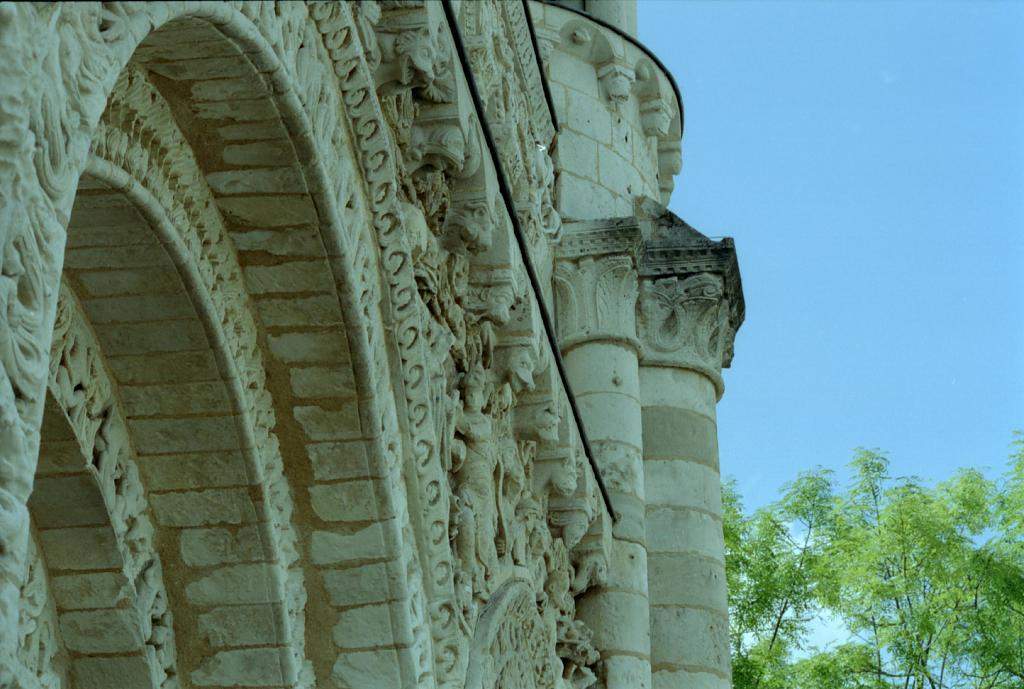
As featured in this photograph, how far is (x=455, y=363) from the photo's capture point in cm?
636

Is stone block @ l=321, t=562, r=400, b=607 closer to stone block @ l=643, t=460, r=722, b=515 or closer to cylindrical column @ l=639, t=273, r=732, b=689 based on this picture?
cylindrical column @ l=639, t=273, r=732, b=689

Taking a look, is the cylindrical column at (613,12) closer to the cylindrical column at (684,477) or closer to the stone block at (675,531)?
the cylindrical column at (684,477)

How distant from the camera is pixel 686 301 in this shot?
34.2 ft

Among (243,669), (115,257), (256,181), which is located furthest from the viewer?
(243,669)

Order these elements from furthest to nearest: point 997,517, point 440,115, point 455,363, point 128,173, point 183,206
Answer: point 997,517
point 455,363
point 440,115
point 183,206
point 128,173

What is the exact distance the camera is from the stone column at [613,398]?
30.5ft

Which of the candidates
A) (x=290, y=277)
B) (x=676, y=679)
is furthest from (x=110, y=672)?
(x=676, y=679)

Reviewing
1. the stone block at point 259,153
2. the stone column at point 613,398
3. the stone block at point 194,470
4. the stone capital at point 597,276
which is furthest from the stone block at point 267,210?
the stone capital at point 597,276

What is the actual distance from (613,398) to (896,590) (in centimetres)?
723

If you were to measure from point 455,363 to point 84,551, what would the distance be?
72.1 inches

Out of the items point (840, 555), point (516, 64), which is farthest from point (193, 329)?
point (840, 555)

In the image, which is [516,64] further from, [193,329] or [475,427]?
[193,329]

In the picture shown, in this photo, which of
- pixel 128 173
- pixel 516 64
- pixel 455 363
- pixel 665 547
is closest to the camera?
pixel 128 173

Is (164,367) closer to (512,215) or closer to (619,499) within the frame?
(512,215)
